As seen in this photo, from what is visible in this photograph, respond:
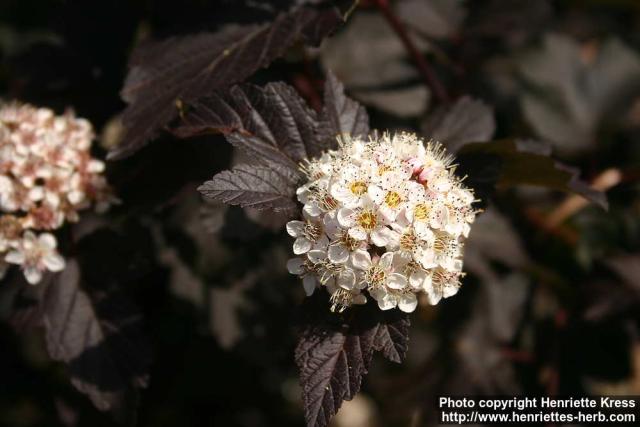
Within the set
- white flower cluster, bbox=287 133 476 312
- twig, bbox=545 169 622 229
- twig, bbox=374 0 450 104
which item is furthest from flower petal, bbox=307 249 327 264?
twig, bbox=545 169 622 229

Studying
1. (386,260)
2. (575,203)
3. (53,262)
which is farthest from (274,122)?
(575,203)

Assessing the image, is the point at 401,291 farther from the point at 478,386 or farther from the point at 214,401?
the point at 214,401

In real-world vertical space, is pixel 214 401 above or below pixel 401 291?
below

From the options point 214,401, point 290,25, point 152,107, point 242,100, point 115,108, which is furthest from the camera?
point 214,401

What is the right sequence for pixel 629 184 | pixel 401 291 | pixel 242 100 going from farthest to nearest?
pixel 629 184 < pixel 242 100 < pixel 401 291

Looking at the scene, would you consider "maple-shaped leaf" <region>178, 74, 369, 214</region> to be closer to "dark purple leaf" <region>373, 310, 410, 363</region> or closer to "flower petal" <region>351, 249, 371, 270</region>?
"flower petal" <region>351, 249, 371, 270</region>

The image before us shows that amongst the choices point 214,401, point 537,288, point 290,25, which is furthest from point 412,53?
point 214,401
